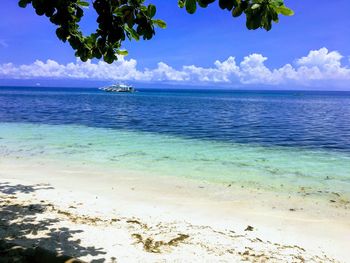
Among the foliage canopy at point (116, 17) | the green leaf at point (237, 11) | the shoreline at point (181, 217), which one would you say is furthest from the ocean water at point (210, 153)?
the green leaf at point (237, 11)

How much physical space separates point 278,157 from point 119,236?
1247 cm

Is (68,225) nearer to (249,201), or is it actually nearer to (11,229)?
(11,229)

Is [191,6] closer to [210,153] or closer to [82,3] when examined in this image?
[82,3]

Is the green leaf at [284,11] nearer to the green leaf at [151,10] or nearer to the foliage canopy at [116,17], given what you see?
the foliage canopy at [116,17]

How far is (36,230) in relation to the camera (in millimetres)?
7016

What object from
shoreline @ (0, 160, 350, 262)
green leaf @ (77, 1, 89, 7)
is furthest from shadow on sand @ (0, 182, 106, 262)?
green leaf @ (77, 1, 89, 7)

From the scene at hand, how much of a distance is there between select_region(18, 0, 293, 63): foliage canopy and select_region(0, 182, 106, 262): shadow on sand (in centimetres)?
320

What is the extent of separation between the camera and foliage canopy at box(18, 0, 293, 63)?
3.63 metres

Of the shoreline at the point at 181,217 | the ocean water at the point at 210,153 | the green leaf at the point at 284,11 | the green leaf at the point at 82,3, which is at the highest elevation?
the green leaf at the point at 82,3

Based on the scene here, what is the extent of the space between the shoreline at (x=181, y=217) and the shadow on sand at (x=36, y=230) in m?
0.11

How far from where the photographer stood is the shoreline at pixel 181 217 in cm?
658

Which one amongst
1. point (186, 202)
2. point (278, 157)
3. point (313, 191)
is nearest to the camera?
point (186, 202)

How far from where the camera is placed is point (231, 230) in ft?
25.5

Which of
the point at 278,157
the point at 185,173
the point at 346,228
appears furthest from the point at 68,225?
the point at 278,157
